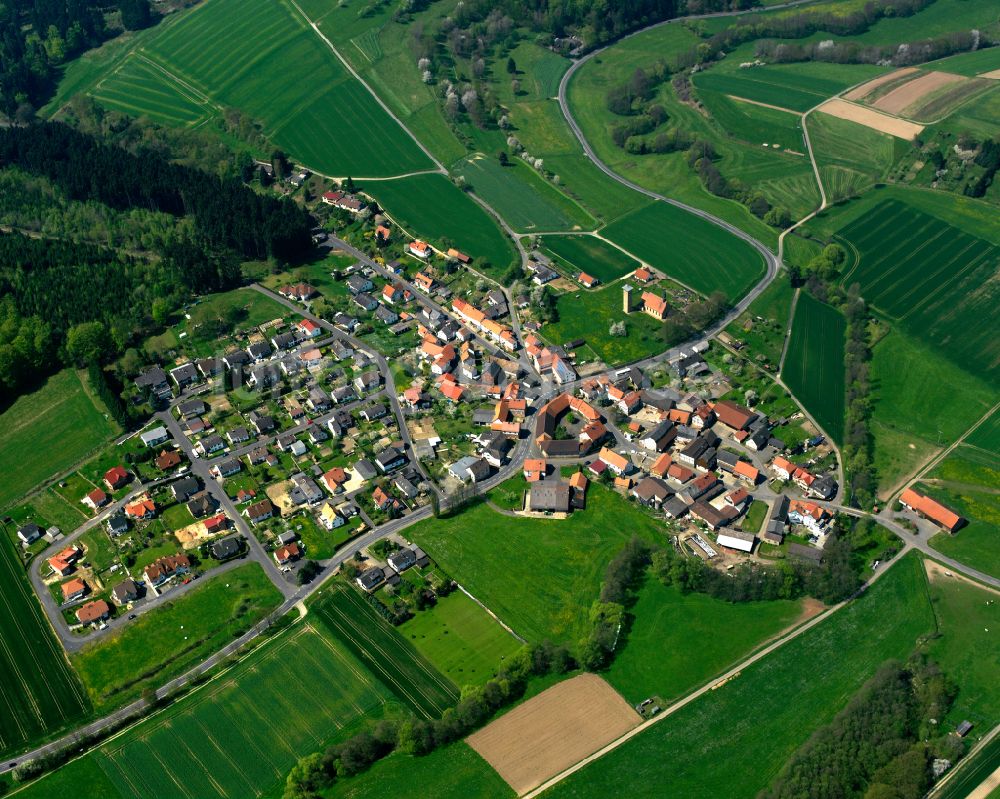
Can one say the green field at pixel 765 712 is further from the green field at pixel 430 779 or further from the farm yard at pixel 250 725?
the farm yard at pixel 250 725

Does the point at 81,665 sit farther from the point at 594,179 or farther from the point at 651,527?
the point at 594,179

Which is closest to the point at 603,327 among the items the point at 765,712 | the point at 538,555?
the point at 538,555

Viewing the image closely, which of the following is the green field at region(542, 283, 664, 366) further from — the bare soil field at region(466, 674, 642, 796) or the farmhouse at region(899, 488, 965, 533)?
the bare soil field at region(466, 674, 642, 796)

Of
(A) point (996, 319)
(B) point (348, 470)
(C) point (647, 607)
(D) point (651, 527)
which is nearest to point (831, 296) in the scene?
(A) point (996, 319)

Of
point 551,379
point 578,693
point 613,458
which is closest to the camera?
point 578,693

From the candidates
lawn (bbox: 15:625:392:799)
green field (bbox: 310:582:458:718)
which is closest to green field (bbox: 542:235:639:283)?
green field (bbox: 310:582:458:718)

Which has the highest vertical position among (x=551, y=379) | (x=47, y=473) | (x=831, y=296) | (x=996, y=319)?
(x=47, y=473)

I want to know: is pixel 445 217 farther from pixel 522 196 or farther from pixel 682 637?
pixel 682 637
